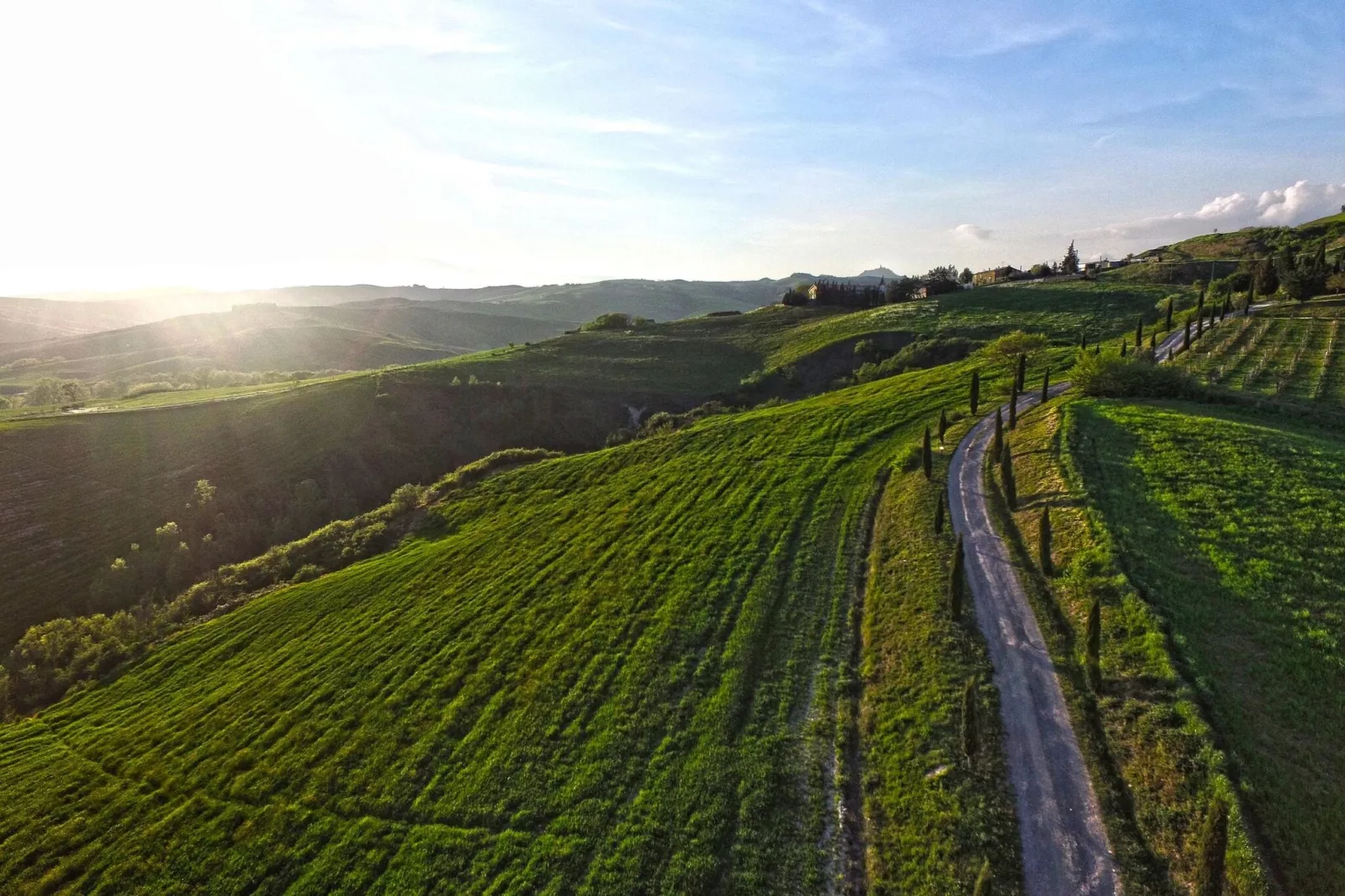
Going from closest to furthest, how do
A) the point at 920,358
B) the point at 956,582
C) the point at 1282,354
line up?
the point at 956,582 < the point at 1282,354 < the point at 920,358

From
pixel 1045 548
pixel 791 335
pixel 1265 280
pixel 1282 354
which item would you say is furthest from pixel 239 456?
pixel 1265 280

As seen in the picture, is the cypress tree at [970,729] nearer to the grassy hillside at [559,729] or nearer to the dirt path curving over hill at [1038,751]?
the grassy hillside at [559,729]

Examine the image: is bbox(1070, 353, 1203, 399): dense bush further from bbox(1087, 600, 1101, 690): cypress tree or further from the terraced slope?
bbox(1087, 600, 1101, 690): cypress tree

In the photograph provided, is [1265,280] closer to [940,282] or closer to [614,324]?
[940,282]

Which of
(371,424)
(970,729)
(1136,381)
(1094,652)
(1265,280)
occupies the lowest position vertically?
(371,424)

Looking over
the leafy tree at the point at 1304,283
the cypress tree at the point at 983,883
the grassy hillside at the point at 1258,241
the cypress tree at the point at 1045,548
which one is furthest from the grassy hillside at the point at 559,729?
the grassy hillside at the point at 1258,241

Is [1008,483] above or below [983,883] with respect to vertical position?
above

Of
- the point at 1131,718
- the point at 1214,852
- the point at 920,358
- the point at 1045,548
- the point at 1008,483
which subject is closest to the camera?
the point at 1214,852
